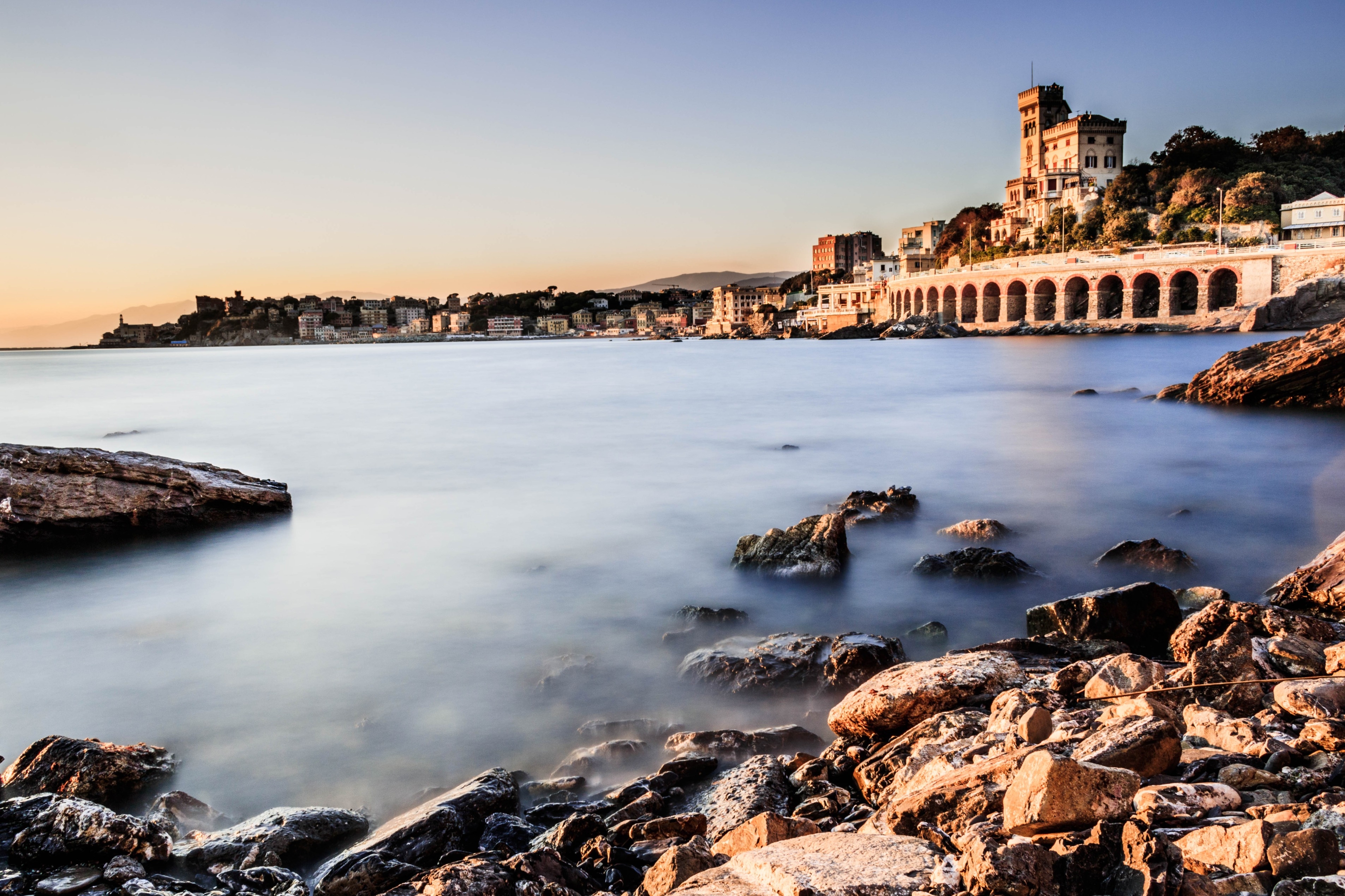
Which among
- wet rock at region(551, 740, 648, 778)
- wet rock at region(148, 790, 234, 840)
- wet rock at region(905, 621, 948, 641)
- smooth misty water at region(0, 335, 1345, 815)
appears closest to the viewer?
wet rock at region(148, 790, 234, 840)

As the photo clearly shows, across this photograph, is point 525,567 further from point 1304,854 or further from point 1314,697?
point 1304,854

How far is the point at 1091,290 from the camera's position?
6544 cm

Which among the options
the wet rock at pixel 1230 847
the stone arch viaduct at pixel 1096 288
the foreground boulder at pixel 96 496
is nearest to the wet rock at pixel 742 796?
the wet rock at pixel 1230 847

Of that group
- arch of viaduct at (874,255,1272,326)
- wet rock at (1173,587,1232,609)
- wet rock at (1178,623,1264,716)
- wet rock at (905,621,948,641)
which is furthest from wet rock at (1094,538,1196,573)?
arch of viaduct at (874,255,1272,326)

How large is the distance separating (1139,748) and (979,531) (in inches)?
235

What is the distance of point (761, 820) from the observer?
299 centimetres

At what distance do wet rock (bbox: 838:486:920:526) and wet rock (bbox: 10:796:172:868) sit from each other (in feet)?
22.8

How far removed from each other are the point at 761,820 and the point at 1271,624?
10.3ft

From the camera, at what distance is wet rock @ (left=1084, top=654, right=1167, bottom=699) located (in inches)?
149

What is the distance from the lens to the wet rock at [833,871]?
240 centimetres

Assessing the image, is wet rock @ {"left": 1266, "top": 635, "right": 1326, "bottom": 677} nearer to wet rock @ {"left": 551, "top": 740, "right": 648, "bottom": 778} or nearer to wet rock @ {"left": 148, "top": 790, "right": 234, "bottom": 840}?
wet rock @ {"left": 551, "top": 740, "right": 648, "bottom": 778}

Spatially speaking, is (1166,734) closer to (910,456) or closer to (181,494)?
(181,494)

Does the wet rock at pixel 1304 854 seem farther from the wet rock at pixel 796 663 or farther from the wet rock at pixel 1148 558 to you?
the wet rock at pixel 1148 558

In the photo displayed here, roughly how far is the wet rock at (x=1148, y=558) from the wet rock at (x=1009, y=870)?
19.0 feet
